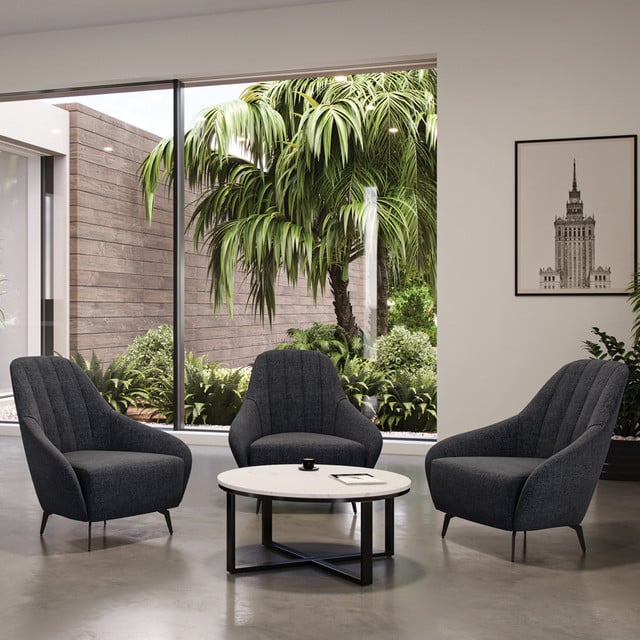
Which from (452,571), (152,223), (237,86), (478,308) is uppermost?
(237,86)

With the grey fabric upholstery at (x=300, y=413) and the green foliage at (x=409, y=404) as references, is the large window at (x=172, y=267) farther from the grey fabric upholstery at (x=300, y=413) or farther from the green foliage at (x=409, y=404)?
the grey fabric upholstery at (x=300, y=413)

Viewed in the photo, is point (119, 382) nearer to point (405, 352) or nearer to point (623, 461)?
point (405, 352)

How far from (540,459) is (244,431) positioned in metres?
1.64

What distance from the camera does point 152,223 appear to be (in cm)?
734

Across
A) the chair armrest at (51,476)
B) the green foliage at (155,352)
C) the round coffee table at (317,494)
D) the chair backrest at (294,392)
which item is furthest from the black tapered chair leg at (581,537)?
the green foliage at (155,352)

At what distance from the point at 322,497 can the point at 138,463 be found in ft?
3.69

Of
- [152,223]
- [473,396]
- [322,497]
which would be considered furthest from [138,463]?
[152,223]

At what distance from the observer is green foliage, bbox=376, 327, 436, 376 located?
6.79 metres

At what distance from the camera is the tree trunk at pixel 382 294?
6852 mm

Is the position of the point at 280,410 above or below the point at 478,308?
below

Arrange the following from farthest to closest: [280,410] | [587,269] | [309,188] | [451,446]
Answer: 1. [309,188]
2. [587,269]
3. [280,410]
4. [451,446]

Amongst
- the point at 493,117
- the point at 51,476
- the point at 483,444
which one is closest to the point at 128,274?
the point at 493,117

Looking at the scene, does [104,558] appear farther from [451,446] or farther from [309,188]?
[309,188]

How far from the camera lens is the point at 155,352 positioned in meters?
7.33
